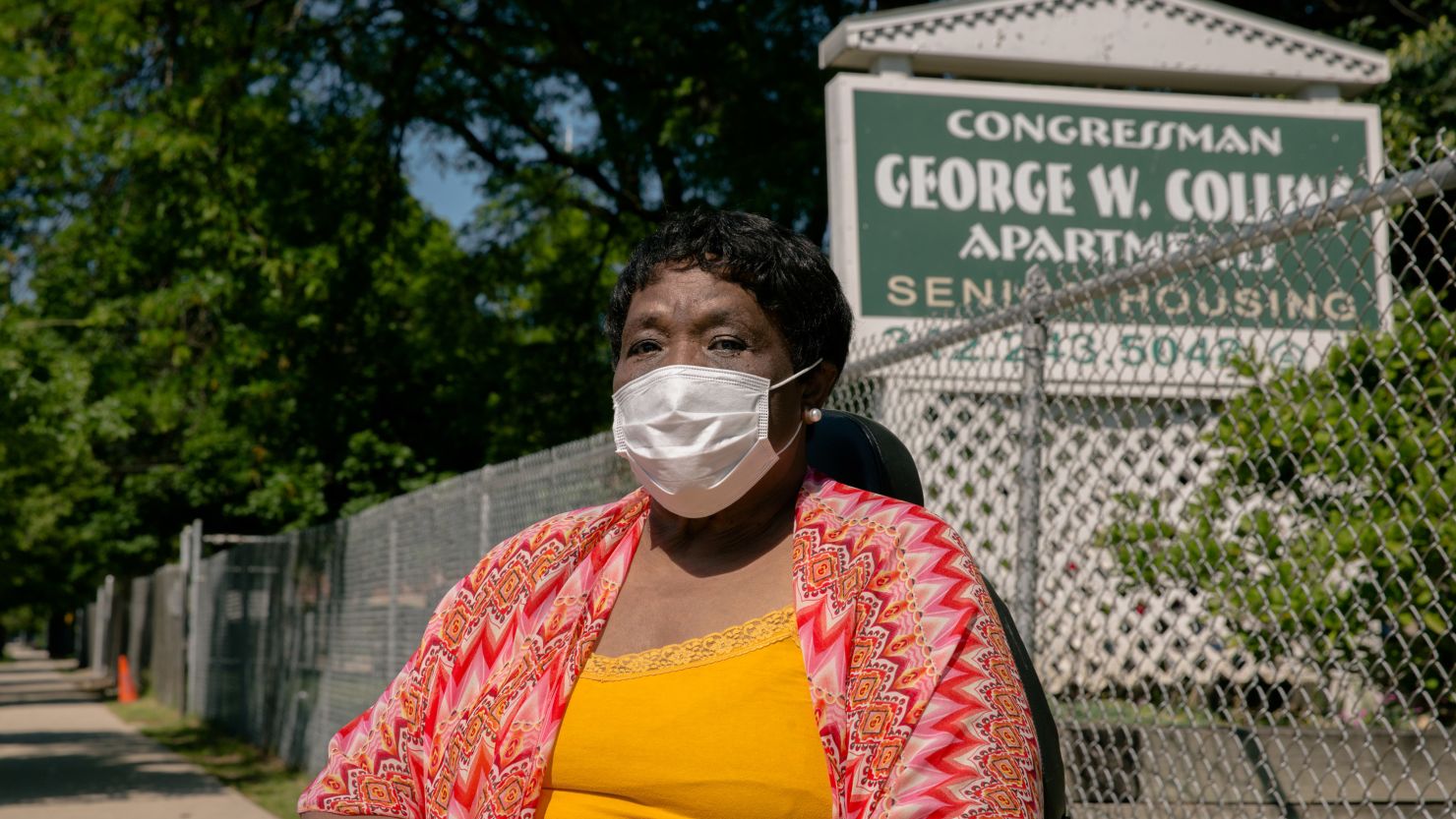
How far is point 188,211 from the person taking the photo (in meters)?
14.5

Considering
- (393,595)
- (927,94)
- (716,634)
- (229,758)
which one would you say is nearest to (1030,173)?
(927,94)

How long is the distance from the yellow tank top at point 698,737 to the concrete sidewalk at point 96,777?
8.48 meters

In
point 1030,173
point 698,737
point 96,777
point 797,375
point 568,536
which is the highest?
point 1030,173

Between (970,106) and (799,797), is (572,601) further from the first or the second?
(970,106)

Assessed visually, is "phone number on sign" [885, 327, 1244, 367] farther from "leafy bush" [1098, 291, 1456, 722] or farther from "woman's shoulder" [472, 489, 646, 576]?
"woman's shoulder" [472, 489, 646, 576]

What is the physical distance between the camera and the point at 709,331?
7.70ft

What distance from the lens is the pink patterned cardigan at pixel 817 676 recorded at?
75.5 inches

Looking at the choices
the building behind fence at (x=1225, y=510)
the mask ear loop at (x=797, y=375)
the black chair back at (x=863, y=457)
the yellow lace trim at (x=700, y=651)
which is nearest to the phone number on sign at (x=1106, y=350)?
the building behind fence at (x=1225, y=510)

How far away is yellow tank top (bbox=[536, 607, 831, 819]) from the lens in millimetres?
2090

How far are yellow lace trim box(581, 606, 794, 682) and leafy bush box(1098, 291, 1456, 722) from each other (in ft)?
4.80

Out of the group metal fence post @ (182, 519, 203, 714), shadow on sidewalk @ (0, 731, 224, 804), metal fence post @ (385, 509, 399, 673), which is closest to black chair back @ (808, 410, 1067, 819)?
metal fence post @ (385, 509, 399, 673)

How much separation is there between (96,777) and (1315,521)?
11.6m

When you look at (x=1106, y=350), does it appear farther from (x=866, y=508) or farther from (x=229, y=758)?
(x=229, y=758)

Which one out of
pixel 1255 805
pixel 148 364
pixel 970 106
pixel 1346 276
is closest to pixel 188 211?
pixel 148 364
